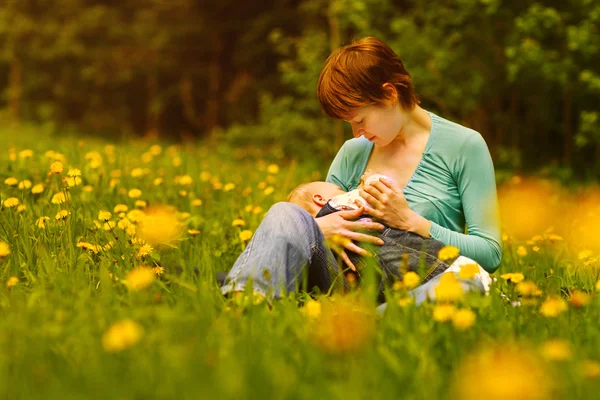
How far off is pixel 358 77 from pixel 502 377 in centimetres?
143

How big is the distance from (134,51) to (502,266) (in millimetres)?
11395

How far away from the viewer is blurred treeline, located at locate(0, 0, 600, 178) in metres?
6.06

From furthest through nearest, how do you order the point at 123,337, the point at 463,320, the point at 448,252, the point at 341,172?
the point at 341,172, the point at 448,252, the point at 463,320, the point at 123,337

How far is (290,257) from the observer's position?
212 cm

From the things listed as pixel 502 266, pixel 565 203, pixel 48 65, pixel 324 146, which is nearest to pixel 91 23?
pixel 48 65

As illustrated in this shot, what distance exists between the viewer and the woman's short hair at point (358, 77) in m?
2.39

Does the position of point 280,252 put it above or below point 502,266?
above

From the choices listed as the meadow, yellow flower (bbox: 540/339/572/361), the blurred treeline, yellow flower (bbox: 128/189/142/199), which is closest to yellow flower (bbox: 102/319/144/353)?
the meadow

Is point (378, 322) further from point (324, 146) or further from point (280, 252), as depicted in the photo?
point (324, 146)

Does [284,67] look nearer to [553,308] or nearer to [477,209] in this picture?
[477,209]

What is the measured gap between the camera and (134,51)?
42.9ft

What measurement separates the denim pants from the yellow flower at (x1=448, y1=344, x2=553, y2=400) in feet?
1.79

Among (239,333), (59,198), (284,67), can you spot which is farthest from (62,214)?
(284,67)

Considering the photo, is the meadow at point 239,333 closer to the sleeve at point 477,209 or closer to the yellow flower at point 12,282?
the yellow flower at point 12,282
